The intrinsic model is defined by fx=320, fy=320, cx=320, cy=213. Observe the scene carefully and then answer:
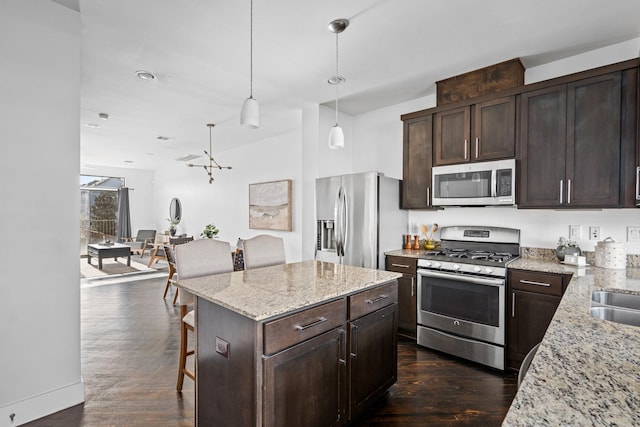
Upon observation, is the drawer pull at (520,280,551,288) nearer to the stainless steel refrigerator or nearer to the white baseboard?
the stainless steel refrigerator

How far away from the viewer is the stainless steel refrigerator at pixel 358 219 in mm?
3318

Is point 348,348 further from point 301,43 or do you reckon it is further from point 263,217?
point 263,217

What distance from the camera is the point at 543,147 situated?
270 centimetres

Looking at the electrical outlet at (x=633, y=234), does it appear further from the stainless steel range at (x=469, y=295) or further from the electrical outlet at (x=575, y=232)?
the stainless steel range at (x=469, y=295)

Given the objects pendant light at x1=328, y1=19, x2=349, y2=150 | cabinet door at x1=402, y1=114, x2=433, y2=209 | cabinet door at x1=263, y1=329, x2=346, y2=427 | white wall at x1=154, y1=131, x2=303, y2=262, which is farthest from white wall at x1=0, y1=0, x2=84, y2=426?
white wall at x1=154, y1=131, x2=303, y2=262

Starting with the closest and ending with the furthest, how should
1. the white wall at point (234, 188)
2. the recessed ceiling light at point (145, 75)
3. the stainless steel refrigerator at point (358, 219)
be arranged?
the recessed ceiling light at point (145, 75)
the stainless steel refrigerator at point (358, 219)
the white wall at point (234, 188)

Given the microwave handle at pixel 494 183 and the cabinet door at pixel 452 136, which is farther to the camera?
the cabinet door at pixel 452 136

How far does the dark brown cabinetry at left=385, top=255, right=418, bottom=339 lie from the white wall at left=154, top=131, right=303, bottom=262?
219cm

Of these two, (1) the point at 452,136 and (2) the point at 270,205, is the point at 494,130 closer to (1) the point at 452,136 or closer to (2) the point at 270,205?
(1) the point at 452,136

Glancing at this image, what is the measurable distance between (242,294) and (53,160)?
1.69 metres

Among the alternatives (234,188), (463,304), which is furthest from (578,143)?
(234,188)

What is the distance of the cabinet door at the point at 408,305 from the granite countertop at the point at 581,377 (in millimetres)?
1786

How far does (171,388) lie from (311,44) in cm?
292

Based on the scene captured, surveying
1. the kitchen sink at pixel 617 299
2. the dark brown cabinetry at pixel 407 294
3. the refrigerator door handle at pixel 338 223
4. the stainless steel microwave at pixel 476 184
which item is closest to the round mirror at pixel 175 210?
the refrigerator door handle at pixel 338 223
